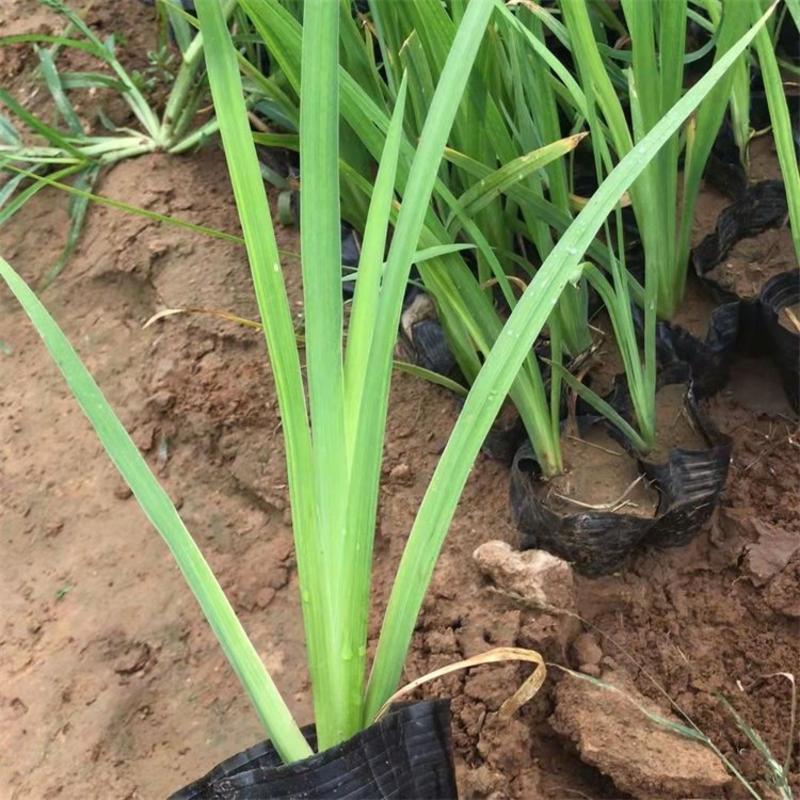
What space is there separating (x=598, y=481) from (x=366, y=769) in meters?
0.49

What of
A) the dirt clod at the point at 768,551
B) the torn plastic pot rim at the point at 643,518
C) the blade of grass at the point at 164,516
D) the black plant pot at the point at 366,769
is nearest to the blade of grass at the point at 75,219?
the blade of grass at the point at 164,516

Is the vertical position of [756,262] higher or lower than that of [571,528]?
higher

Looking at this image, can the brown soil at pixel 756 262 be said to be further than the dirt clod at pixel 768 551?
Yes

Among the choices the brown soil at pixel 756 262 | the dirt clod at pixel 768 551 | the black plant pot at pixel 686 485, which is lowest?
the dirt clod at pixel 768 551

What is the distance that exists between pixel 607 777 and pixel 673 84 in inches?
29.6

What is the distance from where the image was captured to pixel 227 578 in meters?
1.13

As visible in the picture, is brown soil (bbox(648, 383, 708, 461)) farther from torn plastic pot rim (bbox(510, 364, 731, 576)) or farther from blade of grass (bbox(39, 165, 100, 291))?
blade of grass (bbox(39, 165, 100, 291))

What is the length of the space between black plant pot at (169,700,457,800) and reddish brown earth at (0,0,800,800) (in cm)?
13

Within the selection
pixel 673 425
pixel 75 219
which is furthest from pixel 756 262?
pixel 75 219

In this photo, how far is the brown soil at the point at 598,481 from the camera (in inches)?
40.1

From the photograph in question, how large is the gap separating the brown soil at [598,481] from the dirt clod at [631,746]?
0.66ft

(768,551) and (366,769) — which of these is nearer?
(366,769)

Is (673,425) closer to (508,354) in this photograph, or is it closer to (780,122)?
(780,122)

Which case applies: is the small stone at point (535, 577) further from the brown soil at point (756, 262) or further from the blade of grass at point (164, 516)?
the brown soil at point (756, 262)
